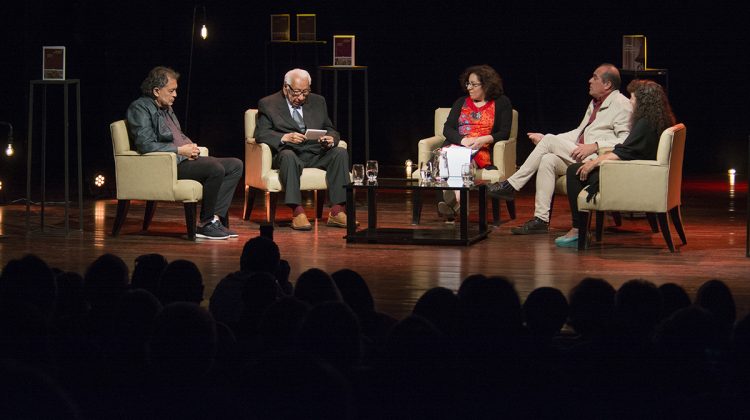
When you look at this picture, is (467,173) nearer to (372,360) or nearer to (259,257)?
(259,257)

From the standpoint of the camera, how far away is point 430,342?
2.14m

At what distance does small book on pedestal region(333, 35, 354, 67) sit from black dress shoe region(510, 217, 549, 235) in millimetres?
2317

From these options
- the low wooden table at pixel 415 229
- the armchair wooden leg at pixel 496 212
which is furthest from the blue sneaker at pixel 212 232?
the armchair wooden leg at pixel 496 212

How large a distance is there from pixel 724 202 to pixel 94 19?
564cm

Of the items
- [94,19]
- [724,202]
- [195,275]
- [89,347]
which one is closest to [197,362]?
[89,347]

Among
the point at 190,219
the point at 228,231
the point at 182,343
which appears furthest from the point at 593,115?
Answer: the point at 182,343

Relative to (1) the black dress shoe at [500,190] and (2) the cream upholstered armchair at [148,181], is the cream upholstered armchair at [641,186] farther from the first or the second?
(2) the cream upholstered armchair at [148,181]

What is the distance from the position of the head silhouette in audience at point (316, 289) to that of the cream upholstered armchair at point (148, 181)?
370 cm

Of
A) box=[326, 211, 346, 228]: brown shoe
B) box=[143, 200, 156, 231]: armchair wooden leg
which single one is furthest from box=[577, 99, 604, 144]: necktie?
box=[143, 200, 156, 231]: armchair wooden leg

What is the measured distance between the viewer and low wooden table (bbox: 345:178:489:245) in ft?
20.3

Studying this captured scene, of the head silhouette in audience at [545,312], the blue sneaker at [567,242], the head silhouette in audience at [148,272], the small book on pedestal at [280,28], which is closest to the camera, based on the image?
the head silhouette in audience at [545,312]

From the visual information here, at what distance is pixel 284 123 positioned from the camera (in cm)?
733

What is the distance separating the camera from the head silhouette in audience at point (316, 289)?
2750 millimetres

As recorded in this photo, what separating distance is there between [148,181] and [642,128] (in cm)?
289
